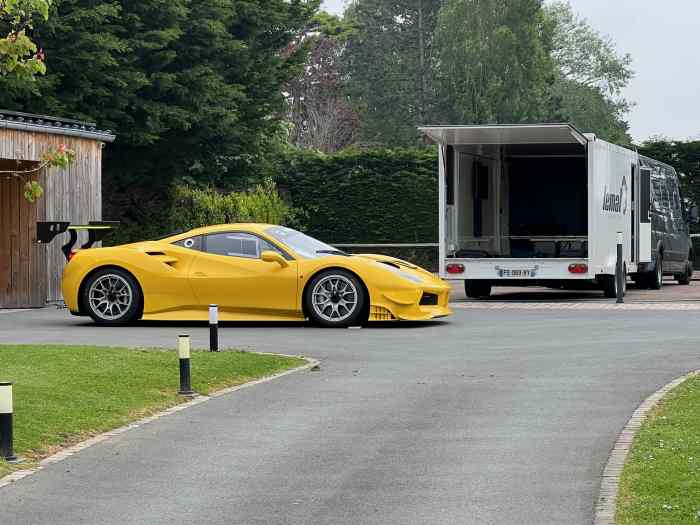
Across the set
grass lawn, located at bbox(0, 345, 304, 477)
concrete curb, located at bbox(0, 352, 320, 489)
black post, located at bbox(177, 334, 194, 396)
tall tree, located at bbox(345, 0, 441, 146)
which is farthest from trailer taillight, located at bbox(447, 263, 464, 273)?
tall tree, located at bbox(345, 0, 441, 146)

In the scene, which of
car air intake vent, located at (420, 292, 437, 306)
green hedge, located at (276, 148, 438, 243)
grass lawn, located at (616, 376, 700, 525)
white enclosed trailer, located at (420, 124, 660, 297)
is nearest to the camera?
grass lawn, located at (616, 376, 700, 525)

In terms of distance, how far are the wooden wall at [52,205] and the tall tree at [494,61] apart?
50813 millimetres

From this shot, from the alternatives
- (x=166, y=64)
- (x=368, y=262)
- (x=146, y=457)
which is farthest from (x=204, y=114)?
(x=146, y=457)

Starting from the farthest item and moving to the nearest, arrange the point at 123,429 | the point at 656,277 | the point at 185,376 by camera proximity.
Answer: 1. the point at 656,277
2. the point at 185,376
3. the point at 123,429

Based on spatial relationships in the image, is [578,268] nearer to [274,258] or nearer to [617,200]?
[617,200]

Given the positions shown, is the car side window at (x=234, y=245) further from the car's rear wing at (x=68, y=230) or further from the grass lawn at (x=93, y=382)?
the grass lawn at (x=93, y=382)

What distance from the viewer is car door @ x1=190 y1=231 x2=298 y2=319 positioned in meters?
19.1

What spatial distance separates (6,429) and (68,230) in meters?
14.4

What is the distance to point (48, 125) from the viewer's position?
75.8 ft

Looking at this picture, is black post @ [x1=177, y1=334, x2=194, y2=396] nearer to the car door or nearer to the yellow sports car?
the yellow sports car

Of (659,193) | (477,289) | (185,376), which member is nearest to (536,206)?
(477,289)

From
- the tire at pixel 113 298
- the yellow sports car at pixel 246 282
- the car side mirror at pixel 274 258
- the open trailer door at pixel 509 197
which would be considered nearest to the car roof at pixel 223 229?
the yellow sports car at pixel 246 282

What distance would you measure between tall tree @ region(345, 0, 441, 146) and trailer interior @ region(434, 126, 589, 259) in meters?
52.2

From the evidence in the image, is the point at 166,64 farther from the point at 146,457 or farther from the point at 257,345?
the point at 146,457
